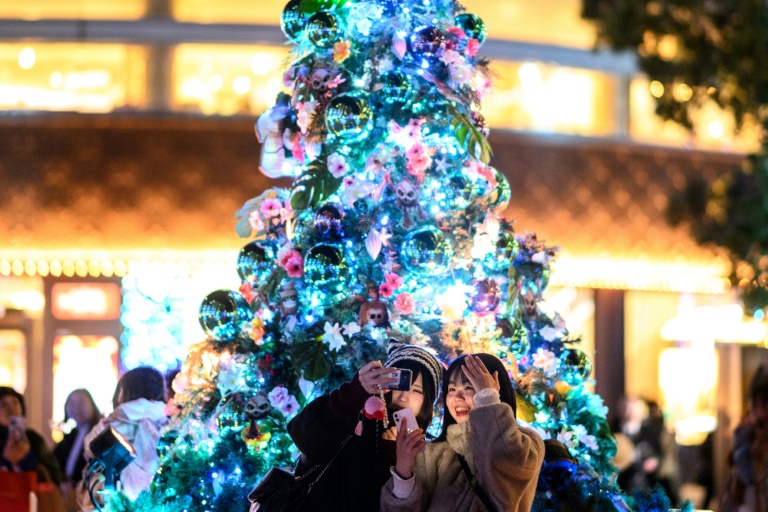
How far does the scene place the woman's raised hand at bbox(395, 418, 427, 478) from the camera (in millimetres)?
4176

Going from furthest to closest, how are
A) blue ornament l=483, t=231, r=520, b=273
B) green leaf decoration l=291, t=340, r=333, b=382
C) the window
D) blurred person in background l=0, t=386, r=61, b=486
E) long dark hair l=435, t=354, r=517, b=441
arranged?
the window
blurred person in background l=0, t=386, r=61, b=486
blue ornament l=483, t=231, r=520, b=273
green leaf decoration l=291, t=340, r=333, b=382
long dark hair l=435, t=354, r=517, b=441

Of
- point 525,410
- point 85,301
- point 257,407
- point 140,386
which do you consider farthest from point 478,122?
point 85,301

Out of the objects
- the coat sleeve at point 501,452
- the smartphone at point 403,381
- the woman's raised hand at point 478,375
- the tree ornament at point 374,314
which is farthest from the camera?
the tree ornament at point 374,314

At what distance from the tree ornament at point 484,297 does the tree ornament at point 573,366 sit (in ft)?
1.72

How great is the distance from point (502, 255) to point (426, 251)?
1.98ft

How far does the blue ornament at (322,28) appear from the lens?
5926 mm

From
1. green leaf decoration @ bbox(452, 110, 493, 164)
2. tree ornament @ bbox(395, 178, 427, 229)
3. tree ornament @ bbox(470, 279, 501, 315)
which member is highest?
green leaf decoration @ bbox(452, 110, 493, 164)

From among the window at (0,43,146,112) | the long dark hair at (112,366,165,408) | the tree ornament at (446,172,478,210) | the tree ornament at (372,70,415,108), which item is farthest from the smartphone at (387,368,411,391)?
the window at (0,43,146,112)

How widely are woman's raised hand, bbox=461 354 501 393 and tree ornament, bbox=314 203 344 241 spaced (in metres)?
1.48

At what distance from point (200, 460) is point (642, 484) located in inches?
259

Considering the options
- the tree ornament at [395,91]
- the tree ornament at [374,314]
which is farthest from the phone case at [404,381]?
the tree ornament at [395,91]

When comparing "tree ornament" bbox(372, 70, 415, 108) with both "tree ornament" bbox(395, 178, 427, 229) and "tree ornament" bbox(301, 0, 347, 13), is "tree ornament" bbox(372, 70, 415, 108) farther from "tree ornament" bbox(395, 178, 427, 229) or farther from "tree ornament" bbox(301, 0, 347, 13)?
"tree ornament" bbox(301, 0, 347, 13)

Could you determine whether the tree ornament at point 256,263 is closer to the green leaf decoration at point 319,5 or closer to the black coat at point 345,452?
the green leaf decoration at point 319,5

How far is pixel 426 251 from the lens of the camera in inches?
218
